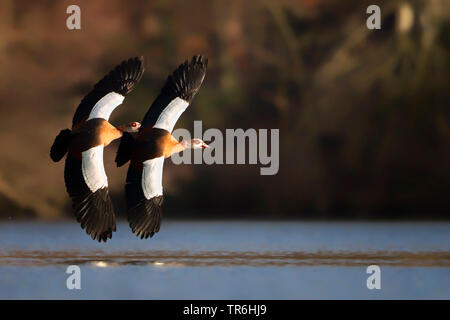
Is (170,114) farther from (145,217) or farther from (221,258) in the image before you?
(221,258)

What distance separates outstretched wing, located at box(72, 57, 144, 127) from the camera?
53.3 feet

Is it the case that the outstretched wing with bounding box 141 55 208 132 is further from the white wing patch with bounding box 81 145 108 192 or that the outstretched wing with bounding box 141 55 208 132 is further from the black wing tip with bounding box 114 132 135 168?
the white wing patch with bounding box 81 145 108 192

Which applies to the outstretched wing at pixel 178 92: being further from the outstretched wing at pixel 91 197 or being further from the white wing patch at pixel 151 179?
the outstretched wing at pixel 91 197

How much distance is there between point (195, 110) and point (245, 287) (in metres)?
15.4

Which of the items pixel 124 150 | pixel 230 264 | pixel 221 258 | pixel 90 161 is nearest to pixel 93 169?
pixel 90 161

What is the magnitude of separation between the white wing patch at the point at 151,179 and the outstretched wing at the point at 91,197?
1.79 feet

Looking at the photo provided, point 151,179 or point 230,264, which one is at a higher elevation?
point 151,179

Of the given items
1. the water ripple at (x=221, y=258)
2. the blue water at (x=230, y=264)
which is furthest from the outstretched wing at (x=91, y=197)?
the water ripple at (x=221, y=258)

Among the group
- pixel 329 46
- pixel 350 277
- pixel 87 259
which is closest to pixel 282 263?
pixel 350 277

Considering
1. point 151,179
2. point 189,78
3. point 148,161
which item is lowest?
point 151,179

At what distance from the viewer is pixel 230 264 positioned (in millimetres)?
17969

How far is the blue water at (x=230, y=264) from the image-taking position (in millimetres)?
15695

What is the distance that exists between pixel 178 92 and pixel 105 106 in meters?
1.03

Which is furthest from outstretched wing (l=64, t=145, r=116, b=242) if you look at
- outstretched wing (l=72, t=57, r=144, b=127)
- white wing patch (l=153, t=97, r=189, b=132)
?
white wing patch (l=153, t=97, r=189, b=132)
